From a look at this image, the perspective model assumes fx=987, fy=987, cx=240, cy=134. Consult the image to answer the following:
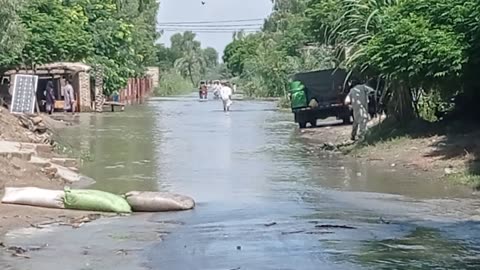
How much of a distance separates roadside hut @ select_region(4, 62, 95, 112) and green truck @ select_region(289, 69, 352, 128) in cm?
1167

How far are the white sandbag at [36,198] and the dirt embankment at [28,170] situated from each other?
0.15 meters

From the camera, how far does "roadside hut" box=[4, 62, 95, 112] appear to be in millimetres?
41534

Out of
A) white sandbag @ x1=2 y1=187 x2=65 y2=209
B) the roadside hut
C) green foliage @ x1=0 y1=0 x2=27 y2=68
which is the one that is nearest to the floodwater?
white sandbag @ x1=2 y1=187 x2=65 y2=209

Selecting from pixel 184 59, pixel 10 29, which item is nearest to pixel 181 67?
pixel 184 59

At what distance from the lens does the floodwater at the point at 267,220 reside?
10.2 meters

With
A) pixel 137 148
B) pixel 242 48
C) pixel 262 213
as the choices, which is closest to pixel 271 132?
pixel 137 148

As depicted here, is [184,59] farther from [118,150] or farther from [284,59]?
[118,150]

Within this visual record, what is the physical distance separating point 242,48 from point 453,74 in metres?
Answer: 92.2

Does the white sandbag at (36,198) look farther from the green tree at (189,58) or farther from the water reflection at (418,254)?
the green tree at (189,58)

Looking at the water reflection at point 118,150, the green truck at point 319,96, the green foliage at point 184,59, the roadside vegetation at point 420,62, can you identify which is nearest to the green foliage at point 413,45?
the roadside vegetation at point 420,62

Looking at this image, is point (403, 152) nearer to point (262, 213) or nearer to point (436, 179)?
point (436, 179)

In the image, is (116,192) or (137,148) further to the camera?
(137,148)

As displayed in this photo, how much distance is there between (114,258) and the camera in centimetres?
1037

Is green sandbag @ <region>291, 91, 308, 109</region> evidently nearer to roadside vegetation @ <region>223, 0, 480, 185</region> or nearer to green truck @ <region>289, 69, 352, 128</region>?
green truck @ <region>289, 69, 352, 128</region>
